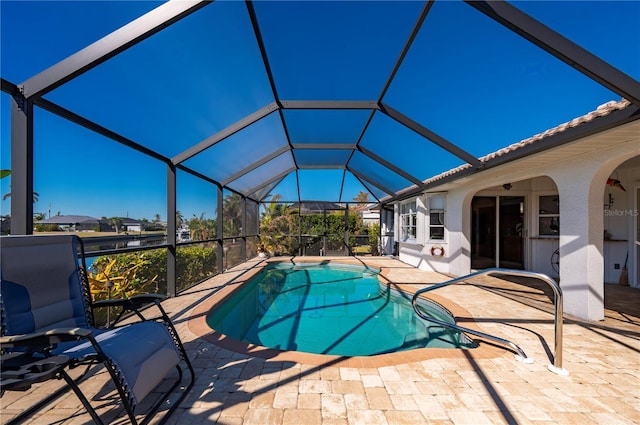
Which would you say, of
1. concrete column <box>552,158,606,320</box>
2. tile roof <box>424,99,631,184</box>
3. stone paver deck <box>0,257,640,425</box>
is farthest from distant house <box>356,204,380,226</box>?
stone paver deck <box>0,257,640,425</box>

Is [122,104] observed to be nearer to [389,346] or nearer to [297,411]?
[297,411]

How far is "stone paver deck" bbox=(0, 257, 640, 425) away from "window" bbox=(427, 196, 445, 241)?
4805 millimetres

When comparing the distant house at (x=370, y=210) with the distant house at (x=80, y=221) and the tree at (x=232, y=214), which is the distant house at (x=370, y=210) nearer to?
the tree at (x=232, y=214)

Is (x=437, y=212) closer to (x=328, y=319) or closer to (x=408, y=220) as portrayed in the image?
(x=408, y=220)

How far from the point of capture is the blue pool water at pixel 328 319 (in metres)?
4.53

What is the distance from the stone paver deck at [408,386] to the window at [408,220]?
6.37m

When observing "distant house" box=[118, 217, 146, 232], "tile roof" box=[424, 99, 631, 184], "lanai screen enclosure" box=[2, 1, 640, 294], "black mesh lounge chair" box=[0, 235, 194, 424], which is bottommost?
"black mesh lounge chair" box=[0, 235, 194, 424]

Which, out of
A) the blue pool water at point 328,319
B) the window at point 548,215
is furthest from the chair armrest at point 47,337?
the window at point 548,215

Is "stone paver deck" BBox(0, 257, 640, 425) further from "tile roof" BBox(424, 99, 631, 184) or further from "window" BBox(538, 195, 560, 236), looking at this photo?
"window" BBox(538, 195, 560, 236)

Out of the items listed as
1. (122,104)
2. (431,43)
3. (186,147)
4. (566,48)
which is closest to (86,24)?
(122,104)

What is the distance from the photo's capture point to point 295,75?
529 cm

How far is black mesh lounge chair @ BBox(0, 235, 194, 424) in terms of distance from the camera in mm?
1695

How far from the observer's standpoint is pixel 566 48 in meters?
2.95

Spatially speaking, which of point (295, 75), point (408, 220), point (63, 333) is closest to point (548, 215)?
point (408, 220)
